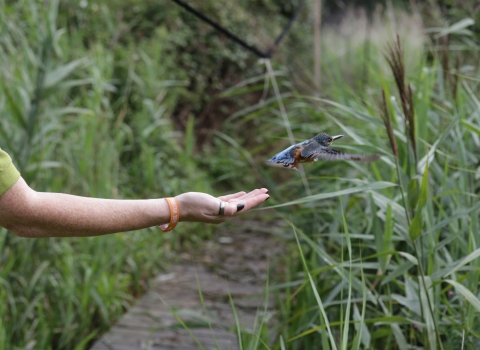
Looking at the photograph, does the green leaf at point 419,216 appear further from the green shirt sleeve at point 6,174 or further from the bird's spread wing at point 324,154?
the green shirt sleeve at point 6,174

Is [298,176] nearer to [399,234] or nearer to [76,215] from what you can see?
[399,234]

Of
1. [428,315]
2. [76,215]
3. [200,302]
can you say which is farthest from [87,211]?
[200,302]

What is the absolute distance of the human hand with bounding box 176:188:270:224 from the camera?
4.33 ft

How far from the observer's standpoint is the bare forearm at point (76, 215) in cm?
127

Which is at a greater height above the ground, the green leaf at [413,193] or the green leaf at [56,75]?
the green leaf at [56,75]

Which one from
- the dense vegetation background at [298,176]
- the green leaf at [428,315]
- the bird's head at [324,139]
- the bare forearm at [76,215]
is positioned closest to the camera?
the bird's head at [324,139]

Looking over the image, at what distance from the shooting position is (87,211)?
1291mm

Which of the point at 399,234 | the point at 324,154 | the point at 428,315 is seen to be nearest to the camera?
the point at 324,154

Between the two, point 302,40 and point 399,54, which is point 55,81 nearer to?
point 399,54

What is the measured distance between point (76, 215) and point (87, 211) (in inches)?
0.9

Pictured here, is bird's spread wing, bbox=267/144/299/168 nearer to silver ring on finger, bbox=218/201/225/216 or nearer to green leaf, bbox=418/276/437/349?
silver ring on finger, bbox=218/201/225/216

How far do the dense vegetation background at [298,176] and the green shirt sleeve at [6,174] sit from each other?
679 millimetres

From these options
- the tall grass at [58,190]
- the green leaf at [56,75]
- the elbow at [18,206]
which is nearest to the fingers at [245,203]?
the elbow at [18,206]

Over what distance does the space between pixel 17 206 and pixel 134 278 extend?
9.73ft
